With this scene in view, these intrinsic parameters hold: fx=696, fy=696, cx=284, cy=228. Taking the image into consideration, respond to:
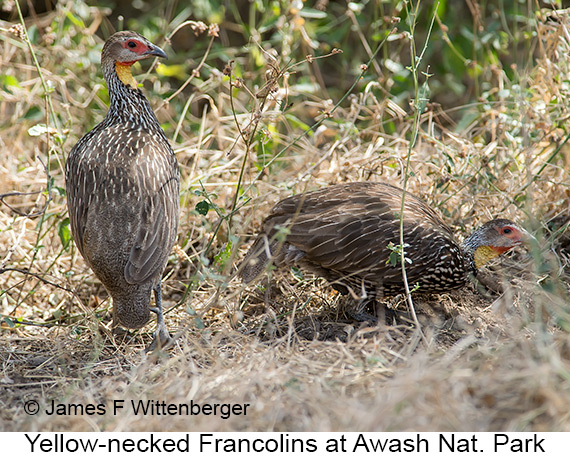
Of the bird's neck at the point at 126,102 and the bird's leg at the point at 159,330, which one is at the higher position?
the bird's neck at the point at 126,102

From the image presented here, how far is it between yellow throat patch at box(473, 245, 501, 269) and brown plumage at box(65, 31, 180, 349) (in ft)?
6.42

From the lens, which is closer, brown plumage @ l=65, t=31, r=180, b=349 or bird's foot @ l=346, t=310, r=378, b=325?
brown plumage @ l=65, t=31, r=180, b=349

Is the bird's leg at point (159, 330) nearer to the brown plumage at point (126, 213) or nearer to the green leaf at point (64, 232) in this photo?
the brown plumage at point (126, 213)

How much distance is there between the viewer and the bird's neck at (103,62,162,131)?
180 inches

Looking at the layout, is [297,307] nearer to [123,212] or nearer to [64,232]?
[123,212]

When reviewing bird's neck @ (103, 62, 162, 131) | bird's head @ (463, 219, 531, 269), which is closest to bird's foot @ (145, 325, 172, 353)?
bird's neck @ (103, 62, 162, 131)

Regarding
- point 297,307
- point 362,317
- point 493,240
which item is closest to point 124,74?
point 297,307

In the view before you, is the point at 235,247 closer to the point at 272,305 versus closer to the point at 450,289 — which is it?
the point at 272,305

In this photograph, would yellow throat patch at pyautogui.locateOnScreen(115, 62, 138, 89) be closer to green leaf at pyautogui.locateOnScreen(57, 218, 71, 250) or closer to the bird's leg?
green leaf at pyautogui.locateOnScreen(57, 218, 71, 250)

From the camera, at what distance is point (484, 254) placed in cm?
454

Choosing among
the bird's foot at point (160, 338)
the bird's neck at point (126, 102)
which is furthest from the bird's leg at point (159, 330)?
the bird's neck at point (126, 102)

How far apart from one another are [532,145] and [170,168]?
2.53m

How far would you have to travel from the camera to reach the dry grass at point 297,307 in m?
2.93

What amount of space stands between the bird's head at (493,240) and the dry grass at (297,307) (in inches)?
6.2
